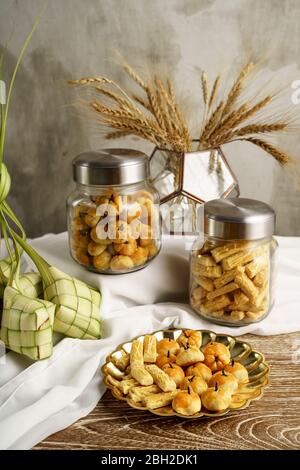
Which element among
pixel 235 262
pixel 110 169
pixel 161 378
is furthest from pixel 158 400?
pixel 110 169

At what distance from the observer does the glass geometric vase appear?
1197mm

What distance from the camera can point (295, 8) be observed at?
137cm

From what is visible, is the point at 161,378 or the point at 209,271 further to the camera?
the point at 209,271

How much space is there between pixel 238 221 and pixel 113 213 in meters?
0.22

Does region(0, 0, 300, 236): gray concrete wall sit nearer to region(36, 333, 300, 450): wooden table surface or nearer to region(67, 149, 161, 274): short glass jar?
region(67, 149, 161, 274): short glass jar

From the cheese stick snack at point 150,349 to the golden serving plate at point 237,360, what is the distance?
0.02 metres

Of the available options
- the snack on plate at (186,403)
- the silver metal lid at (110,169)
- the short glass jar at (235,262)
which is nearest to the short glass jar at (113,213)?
the silver metal lid at (110,169)

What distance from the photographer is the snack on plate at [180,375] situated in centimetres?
81

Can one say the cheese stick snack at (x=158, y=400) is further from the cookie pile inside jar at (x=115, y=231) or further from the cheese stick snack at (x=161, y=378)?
the cookie pile inside jar at (x=115, y=231)

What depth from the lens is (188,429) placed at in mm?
805

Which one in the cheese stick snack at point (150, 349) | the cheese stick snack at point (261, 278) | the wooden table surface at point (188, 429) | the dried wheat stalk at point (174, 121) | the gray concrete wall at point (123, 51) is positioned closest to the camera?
the wooden table surface at point (188, 429)

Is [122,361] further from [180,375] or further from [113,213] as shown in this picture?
[113,213]

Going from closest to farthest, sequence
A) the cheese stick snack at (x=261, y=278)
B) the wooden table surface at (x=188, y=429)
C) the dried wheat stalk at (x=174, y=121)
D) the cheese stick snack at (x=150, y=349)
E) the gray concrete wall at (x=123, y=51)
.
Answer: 1. the wooden table surface at (x=188, y=429)
2. the cheese stick snack at (x=150, y=349)
3. the cheese stick snack at (x=261, y=278)
4. the dried wheat stalk at (x=174, y=121)
5. the gray concrete wall at (x=123, y=51)
